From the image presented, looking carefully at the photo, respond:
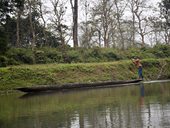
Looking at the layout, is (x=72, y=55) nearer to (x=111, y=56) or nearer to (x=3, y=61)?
(x=111, y=56)

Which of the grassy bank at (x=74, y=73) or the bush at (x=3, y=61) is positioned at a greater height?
the bush at (x=3, y=61)

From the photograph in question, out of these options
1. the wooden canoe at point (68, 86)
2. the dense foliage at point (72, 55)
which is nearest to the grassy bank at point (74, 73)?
the wooden canoe at point (68, 86)

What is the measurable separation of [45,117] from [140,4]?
4449 cm

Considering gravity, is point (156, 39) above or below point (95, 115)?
above

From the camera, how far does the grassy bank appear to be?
90.8ft

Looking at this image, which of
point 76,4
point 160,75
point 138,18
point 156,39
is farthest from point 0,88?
point 156,39

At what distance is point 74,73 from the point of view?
31328mm

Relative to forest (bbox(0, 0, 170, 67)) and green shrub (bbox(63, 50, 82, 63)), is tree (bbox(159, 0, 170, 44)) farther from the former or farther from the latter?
green shrub (bbox(63, 50, 82, 63))

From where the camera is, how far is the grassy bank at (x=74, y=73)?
27672mm

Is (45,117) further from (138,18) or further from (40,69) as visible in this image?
(138,18)

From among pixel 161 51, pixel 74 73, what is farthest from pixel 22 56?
pixel 161 51

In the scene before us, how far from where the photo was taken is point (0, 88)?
2630 cm

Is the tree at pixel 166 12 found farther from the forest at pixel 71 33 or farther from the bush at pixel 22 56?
the bush at pixel 22 56

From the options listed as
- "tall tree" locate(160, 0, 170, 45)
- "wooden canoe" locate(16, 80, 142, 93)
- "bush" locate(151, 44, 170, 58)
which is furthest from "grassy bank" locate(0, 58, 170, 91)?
"tall tree" locate(160, 0, 170, 45)
